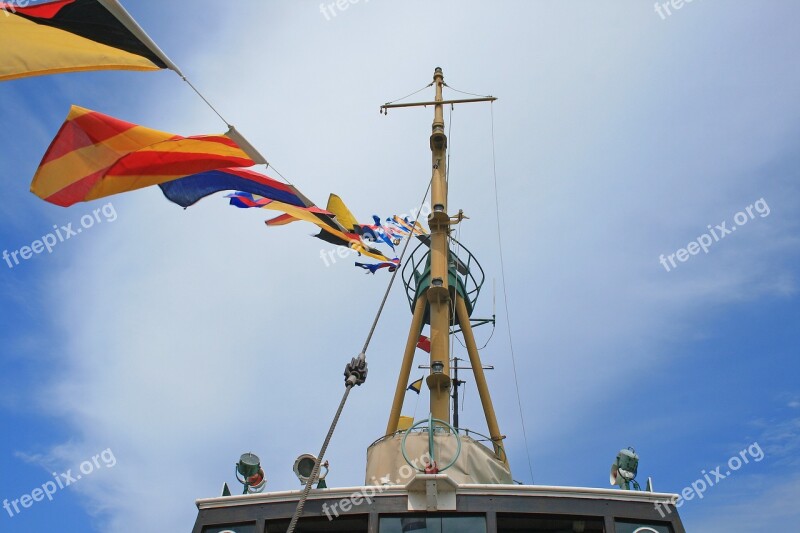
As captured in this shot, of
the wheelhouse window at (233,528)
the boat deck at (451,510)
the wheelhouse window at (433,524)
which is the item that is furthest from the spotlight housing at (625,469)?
the wheelhouse window at (233,528)

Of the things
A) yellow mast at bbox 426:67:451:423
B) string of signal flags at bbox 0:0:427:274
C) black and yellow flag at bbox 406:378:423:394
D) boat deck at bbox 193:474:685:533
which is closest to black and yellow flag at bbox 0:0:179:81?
string of signal flags at bbox 0:0:427:274

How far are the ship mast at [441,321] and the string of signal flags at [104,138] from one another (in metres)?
4.59

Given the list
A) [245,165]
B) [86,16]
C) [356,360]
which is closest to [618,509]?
[356,360]

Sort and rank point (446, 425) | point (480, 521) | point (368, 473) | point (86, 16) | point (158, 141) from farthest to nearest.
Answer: point (368, 473) < point (446, 425) < point (158, 141) < point (480, 521) < point (86, 16)

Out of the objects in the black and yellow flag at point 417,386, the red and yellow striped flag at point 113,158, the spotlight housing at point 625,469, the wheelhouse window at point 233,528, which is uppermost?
the black and yellow flag at point 417,386

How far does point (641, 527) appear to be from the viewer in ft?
29.1

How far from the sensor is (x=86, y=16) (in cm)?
810

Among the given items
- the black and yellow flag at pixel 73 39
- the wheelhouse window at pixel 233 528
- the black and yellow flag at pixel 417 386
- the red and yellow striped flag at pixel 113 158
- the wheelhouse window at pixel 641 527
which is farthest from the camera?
the black and yellow flag at pixel 417 386

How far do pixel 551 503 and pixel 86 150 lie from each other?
732 centimetres

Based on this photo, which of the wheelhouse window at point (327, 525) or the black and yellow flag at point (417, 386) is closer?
the wheelhouse window at point (327, 525)

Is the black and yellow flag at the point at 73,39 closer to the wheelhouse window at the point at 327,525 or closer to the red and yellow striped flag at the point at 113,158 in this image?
the red and yellow striped flag at the point at 113,158

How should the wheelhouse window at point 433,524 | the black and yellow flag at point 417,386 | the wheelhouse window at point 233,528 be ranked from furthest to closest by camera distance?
1. the black and yellow flag at point 417,386
2. the wheelhouse window at point 233,528
3. the wheelhouse window at point 433,524

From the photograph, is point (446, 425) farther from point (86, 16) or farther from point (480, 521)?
point (86, 16)

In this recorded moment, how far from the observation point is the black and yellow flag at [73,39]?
7.54 metres
